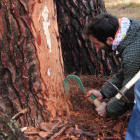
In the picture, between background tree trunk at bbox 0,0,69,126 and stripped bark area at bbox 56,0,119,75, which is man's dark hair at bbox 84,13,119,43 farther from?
stripped bark area at bbox 56,0,119,75

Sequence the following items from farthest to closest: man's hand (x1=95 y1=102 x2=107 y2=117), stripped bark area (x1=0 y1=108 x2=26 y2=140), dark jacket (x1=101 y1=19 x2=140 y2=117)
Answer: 1. man's hand (x1=95 y1=102 x2=107 y2=117)
2. dark jacket (x1=101 y1=19 x2=140 y2=117)
3. stripped bark area (x1=0 y1=108 x2=26 y2=140)

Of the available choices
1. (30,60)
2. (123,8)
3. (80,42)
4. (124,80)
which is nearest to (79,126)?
(124,80)

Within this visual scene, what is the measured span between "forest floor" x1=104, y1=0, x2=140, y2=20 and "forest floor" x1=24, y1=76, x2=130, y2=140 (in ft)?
17.4

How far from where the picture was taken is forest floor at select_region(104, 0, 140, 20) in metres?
7.40

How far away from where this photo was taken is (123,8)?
8102 mm

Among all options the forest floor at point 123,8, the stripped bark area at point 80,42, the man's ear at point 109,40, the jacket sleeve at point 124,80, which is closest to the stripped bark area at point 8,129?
the jacket sleeve at point 124,80

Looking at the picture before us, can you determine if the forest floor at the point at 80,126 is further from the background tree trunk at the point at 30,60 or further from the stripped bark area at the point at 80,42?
the stripped bark area at the point at 80,42

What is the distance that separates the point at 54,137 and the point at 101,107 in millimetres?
763

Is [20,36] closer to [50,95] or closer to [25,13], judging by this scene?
[25,13]

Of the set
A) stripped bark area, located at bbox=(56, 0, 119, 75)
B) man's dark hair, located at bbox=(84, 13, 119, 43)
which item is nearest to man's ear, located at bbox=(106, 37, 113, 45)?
man's dark hair, located at bbox=(84, 13, 119, 43)

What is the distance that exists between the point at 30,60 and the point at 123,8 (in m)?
6.91

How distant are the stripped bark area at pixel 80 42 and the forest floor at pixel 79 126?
3.19 feet

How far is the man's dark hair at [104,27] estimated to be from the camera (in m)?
2.23

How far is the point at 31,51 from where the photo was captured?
6.68ft
